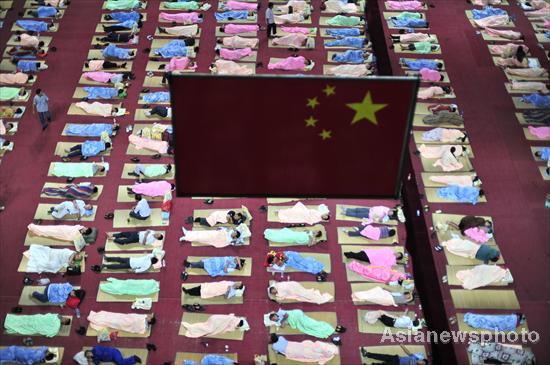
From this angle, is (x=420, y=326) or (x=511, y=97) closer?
(x=420, y=326)

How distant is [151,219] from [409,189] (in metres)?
7.00

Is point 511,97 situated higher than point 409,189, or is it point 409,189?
point 511,97

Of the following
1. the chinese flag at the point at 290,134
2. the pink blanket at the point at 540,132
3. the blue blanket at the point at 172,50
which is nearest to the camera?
the chinese flag at the point at 290,134

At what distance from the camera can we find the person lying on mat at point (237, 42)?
22.1 m

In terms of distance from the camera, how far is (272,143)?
10.4 metres

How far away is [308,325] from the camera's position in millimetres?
14977

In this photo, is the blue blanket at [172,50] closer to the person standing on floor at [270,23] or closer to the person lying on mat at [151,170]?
the person standing on floor at [270,23]

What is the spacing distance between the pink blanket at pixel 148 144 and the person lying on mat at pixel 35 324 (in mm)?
5669

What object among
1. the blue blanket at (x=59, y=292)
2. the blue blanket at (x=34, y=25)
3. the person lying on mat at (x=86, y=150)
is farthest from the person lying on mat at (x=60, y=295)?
the blue blanket at (x=34, y=25)

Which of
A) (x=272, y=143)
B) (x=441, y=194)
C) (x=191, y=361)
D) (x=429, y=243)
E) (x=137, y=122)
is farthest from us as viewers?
(x=137, y=122)

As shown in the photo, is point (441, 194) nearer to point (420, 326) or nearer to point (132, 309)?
point (420, 326)

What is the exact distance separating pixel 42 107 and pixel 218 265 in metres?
7.30

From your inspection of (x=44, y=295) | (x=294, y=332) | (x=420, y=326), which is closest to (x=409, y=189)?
(x=420, y=326)

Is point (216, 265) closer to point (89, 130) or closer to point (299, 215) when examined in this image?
point (299, 215)
